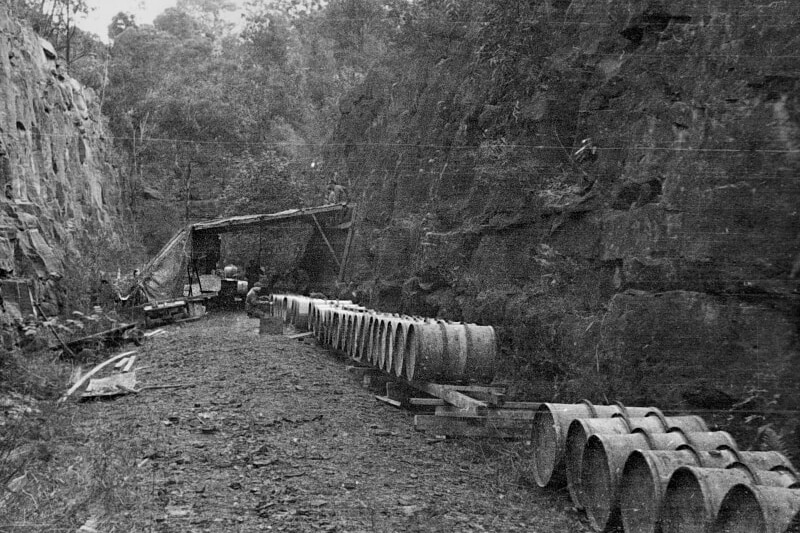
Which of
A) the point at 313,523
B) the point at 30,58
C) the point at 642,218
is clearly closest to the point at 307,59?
the point at 30,58

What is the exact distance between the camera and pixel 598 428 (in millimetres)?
4922

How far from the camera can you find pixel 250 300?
21.3 metres

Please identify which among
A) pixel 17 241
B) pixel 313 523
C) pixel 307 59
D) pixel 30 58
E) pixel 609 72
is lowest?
pixel 313 523

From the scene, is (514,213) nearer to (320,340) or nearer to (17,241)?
(320,340)

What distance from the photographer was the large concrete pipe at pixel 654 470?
13.4ft

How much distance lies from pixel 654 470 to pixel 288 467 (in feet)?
9.80

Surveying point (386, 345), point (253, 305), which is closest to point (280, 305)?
point (253, 305)

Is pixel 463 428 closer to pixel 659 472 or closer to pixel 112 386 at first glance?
pixel 659 472

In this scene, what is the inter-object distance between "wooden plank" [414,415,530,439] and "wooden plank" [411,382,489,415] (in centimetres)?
14

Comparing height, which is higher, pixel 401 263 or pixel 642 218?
pixel 642 218

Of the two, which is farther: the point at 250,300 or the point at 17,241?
the point at 250,300

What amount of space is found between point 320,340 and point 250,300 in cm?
736

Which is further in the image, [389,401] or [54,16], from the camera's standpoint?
[54,16]

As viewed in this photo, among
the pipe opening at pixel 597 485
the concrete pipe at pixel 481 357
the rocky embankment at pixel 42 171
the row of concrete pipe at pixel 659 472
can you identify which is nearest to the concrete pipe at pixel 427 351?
the concrete pipe at pixel 481 357
